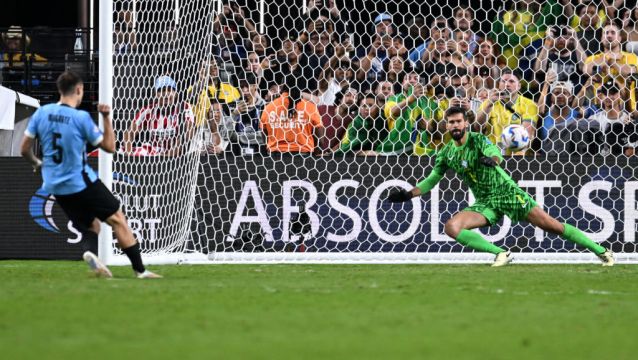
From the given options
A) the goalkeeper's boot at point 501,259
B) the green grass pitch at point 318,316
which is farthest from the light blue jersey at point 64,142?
the goalkeeper's boot at point 501,259

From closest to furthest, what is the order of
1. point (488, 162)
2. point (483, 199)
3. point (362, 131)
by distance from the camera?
point (488, 162) < point (483, 199) < point (362, 131)

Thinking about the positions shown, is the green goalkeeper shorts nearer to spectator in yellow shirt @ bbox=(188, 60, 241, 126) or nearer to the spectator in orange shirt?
the spectator in orange shirt

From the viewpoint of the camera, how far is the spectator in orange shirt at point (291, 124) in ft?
49.0

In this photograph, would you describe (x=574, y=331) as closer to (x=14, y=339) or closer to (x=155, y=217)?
(x=14, y=339)

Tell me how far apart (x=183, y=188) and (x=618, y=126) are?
19.3ft

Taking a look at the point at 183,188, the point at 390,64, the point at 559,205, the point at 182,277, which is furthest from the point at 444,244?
the point at 182,277

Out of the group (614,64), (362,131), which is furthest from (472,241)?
(614,64)

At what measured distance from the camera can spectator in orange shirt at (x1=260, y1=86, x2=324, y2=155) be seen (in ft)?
49.0

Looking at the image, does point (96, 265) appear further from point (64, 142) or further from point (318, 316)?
point (318, 316)

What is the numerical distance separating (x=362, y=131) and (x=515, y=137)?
2.34m

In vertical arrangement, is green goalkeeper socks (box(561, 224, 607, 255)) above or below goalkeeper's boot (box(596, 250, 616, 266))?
above

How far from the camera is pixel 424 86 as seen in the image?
14.8m

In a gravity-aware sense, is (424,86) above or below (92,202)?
above

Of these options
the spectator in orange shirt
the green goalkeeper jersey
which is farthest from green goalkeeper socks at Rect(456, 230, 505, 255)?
the spectator in orange shirt
